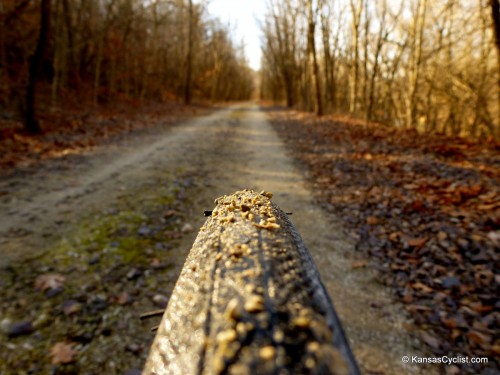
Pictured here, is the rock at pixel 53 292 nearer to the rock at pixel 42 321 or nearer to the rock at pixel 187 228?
the rock at pixel 42 321

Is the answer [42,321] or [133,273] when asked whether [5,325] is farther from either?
[133,273]

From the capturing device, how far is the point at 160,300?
11.4 feet

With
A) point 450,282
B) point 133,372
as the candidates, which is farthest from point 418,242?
point 133,372

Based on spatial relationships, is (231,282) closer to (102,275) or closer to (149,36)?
(102,275)

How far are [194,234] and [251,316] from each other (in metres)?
4.23

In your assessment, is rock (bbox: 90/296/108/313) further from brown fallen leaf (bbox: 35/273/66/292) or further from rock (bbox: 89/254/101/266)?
rock (bbox: 89/254/101/266)

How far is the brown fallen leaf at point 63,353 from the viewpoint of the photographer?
266 centimetres

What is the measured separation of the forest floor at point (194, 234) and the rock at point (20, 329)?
0.02 metres

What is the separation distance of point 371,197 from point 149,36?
33068 mm

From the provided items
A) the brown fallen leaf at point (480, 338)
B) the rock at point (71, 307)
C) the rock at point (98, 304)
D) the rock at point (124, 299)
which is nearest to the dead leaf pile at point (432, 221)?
the brown fallen leaf at point (480, 338)

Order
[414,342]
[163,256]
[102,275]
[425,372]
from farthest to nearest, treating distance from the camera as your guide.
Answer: [163,256], [102,275], [414,342], [425,372]

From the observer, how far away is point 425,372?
106 inches

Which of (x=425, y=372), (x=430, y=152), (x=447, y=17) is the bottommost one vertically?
(x=425, y=372)

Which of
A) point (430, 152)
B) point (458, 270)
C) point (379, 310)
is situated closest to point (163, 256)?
point (379, 310)
